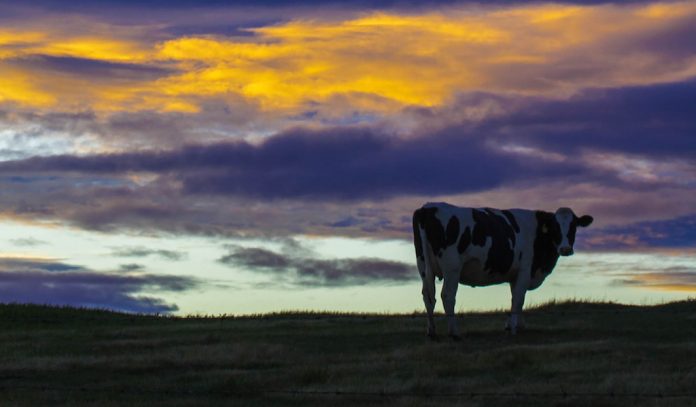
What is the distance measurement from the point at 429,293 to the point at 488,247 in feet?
6.71

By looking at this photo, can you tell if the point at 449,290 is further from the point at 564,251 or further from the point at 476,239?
the point at 564,251

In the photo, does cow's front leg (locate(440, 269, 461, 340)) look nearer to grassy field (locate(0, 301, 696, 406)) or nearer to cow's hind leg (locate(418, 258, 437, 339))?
cow's hind leg (locate(418, 258, 437, 339))

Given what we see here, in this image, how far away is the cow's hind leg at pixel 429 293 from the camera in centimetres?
2741

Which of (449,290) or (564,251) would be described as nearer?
(449,290)

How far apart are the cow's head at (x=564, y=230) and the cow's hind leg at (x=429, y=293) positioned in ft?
12.8

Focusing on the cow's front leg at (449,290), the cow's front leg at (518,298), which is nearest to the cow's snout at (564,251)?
the cow's front leg at (518,298)

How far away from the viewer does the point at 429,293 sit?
91.0 ft

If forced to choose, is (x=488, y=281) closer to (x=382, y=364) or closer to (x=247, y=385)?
(x=382, y=364)

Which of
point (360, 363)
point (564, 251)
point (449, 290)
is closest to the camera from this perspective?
point (360, 363)

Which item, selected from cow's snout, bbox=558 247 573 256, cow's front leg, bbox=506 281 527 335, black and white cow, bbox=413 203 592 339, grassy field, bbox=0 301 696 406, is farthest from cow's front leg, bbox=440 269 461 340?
cow's snout, bbox=558 247 573 256

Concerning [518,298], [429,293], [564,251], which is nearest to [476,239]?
[429,293]

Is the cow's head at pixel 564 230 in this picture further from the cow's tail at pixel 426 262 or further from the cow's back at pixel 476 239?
the cow's tail at pixel 426 262

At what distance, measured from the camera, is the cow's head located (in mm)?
29344

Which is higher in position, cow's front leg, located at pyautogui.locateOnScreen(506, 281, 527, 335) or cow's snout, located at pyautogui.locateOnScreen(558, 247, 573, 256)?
cow's snout, located at pyautogui.locateOnScreen(558, 247, 573, 256)
